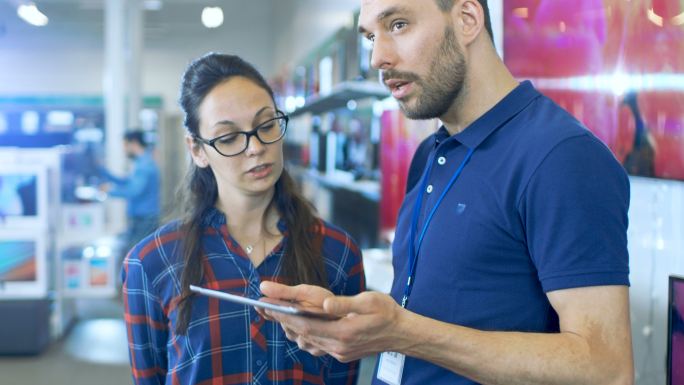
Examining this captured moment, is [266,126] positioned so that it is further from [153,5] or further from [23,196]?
[153,5]

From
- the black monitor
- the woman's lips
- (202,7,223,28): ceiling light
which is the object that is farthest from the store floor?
(202,7,223,28): ceiling light

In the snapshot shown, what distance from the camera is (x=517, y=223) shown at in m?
1.08

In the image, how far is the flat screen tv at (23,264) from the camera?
5.03 metres

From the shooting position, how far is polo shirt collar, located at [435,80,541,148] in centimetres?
121

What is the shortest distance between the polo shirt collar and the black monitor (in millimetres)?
505

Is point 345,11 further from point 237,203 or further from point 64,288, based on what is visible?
point 237,203

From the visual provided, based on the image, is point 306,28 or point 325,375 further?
point 306,28

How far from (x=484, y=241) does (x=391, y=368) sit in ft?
1.11

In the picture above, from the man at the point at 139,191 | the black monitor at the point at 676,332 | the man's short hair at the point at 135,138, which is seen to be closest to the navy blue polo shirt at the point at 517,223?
the black monitor at the point at 676,332

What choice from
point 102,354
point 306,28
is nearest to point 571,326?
point 102,354

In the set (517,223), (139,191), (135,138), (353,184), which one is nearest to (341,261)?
(517,223)

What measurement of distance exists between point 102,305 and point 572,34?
612cm

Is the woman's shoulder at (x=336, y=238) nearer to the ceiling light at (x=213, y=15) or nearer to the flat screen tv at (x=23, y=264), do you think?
the flat screen tv at (x=23, y=264)

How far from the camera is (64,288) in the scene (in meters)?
5.73
